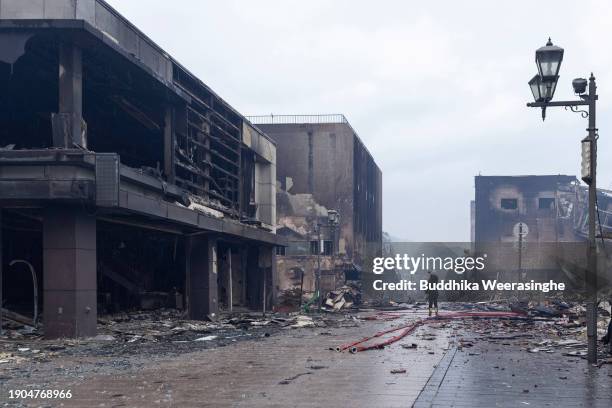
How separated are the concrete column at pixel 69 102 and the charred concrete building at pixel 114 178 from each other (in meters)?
0.03

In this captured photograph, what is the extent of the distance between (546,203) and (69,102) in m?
62.4

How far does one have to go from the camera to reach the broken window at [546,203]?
2895 inches

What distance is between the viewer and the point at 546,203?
73.8m

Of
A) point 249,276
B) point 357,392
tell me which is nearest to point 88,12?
point 357,392

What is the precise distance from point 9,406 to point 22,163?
1061 cm

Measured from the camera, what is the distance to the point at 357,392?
30.9ft

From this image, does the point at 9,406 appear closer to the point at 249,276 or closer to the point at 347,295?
the point at 249,276

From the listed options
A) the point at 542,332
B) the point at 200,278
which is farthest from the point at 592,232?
the point at 200,278

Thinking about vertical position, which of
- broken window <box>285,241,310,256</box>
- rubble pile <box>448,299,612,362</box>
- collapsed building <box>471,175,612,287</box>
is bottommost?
rubble pile <box>448,299,612,362</box>

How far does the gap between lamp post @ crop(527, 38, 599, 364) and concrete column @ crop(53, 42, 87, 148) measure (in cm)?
1133

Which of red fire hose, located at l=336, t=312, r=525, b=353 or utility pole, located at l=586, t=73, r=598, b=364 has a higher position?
utility pole, located at l=586, t=73, r=598, b=364

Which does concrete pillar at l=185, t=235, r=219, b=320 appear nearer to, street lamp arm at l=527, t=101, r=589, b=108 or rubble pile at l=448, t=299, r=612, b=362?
rubble pile at l=448, t=299, r=612, b=362

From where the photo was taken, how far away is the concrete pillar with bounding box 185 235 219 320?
28.6 meters

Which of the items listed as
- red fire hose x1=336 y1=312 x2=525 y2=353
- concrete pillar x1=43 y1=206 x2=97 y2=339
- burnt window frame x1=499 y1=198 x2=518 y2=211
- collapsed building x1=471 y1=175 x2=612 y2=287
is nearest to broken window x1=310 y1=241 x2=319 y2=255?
collapsed building x1=471 y1=175 x2=612 y2=287
